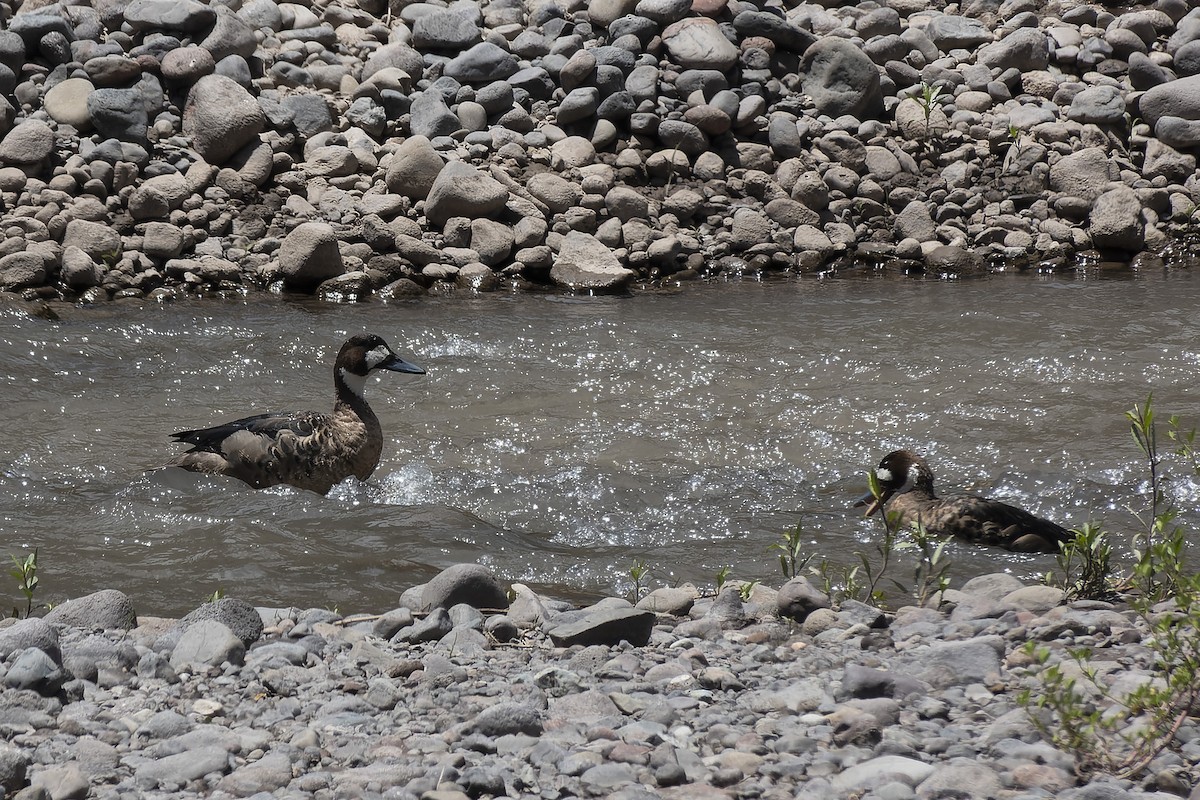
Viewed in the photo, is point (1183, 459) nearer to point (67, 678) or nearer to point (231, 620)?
point (231, 620)

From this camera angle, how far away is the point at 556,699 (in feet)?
12.0

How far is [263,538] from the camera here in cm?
636

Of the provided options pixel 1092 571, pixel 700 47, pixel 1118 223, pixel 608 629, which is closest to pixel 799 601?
pixel 608 629

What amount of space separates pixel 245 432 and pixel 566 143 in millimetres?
6653

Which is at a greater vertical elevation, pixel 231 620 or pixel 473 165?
pixel 473 165

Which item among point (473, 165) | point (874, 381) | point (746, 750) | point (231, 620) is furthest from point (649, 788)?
point (473, 165)

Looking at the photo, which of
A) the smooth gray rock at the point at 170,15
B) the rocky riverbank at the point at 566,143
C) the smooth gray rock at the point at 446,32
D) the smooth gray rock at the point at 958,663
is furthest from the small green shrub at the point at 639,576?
the smooth gray rock at the point at 170,15

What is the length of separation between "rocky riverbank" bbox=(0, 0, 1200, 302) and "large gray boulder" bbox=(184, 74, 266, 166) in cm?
3

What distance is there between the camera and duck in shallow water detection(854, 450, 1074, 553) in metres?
6.39

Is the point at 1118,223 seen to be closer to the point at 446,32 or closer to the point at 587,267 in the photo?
the point at 587,267

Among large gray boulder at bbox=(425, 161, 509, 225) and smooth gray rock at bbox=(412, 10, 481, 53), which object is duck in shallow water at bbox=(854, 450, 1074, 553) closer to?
large gray boulder at bbox=(425, 161, 509, 225)

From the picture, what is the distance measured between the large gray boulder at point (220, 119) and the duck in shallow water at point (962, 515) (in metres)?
8.25

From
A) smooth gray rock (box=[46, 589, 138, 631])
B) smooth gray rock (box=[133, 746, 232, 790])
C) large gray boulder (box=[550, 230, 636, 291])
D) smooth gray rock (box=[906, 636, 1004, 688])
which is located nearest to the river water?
large gray boulder (box=[550, 230, 636, 291])

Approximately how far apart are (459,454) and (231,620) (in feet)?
12.7
